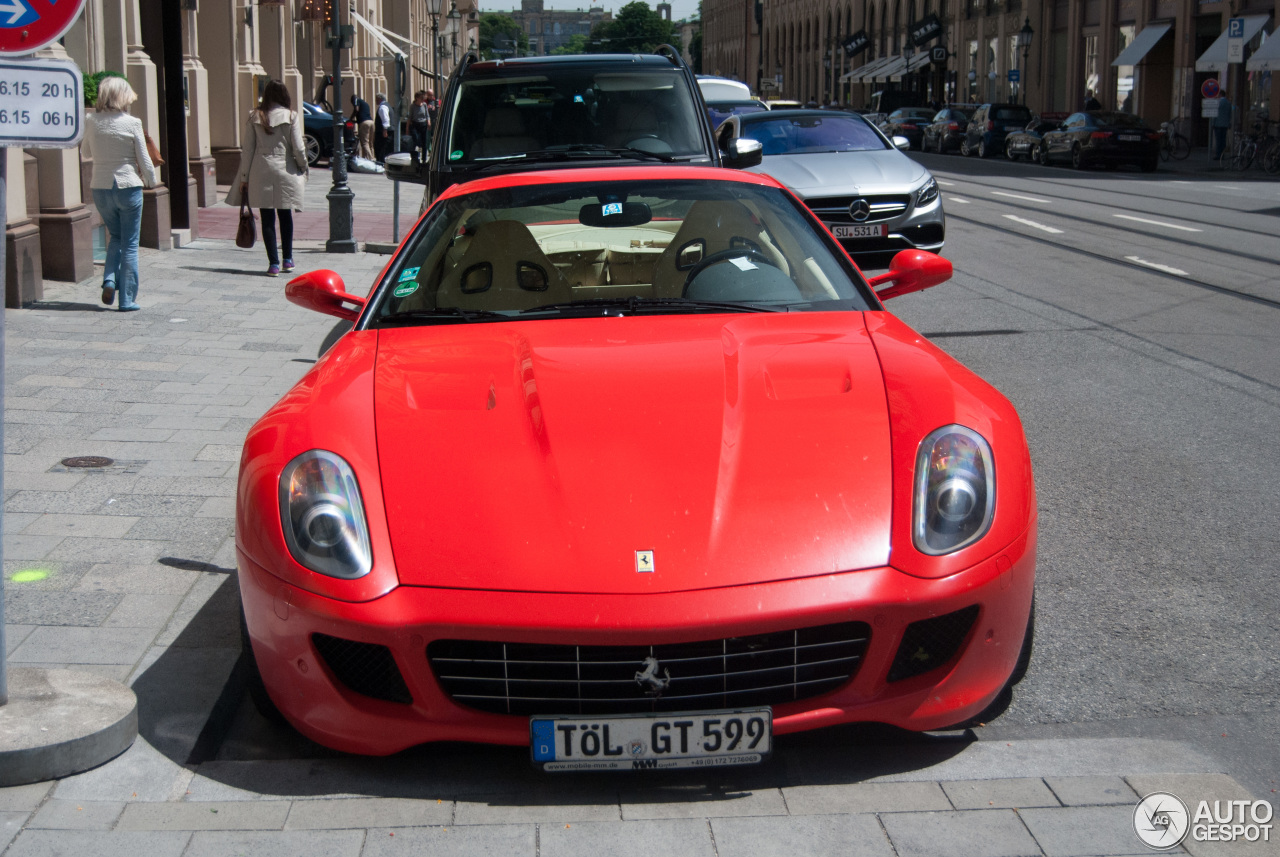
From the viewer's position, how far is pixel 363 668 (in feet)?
9.70

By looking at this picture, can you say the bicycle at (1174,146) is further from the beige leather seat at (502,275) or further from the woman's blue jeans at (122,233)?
the beige leather seat at (502,275)

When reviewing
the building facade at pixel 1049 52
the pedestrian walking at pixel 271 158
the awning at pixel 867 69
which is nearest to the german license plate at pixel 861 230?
the pedestrian walking at pixel 271 158

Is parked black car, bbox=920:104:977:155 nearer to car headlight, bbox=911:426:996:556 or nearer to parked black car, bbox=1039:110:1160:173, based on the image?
parked black car, bbox=1039:110:1160:173

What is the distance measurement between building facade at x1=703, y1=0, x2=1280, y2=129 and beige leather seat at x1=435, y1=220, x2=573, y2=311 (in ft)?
114

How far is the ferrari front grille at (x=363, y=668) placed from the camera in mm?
2934

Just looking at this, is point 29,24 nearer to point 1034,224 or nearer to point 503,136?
point 503,136

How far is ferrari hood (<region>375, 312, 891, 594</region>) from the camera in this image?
2.88 metres

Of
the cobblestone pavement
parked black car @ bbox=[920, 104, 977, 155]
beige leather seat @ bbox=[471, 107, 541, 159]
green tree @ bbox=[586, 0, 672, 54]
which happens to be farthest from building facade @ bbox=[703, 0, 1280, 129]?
green tree @ bbox=[586, 0, 672, 54]

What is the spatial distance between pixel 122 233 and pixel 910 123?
4237cm

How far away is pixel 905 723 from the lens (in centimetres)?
300

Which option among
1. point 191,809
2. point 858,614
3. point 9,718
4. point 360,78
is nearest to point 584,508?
point 858,614

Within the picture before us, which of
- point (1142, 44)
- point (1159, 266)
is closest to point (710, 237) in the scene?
point (1159, 266)

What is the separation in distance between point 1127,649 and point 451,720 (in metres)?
2.07

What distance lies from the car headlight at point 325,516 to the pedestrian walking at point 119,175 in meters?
7.64
